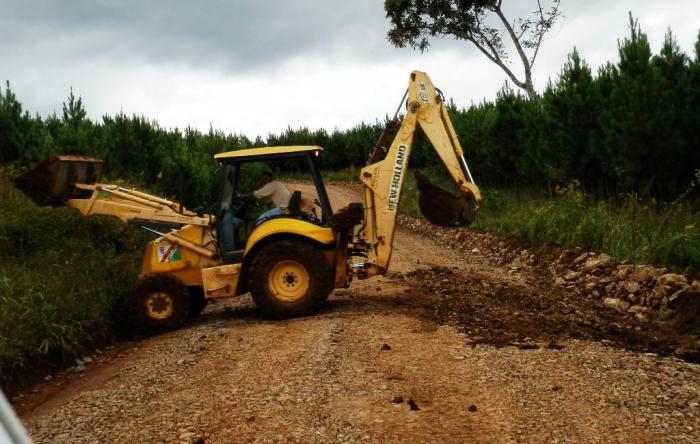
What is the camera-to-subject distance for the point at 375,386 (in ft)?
18.0

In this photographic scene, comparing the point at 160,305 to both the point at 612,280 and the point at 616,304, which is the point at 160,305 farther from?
the point at 612,280

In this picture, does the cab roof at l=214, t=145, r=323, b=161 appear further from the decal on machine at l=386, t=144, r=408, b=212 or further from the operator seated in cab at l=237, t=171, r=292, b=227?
the decal on machine at l=386, t=144, r=408, b=212

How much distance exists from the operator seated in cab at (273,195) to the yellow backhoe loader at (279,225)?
0.09 m

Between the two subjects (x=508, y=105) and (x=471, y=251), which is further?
(x=508, y=105)

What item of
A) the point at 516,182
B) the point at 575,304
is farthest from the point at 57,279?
the point at 516,182

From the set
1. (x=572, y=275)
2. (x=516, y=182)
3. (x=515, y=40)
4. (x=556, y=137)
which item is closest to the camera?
(x=572, y=275)

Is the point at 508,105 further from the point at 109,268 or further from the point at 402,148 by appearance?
the point at 109,268

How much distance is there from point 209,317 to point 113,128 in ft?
37.4

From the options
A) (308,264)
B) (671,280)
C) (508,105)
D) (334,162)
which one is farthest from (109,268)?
(334,162)

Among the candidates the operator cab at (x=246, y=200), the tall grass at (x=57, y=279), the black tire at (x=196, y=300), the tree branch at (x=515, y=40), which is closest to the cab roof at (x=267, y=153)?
the operator cab at (x=246, y=200)

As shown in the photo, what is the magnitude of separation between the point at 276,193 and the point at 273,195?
5 centimetres

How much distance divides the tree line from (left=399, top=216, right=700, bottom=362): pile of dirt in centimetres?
236

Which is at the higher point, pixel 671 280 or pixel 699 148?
pixel 699 148

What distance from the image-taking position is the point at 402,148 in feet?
29.3
